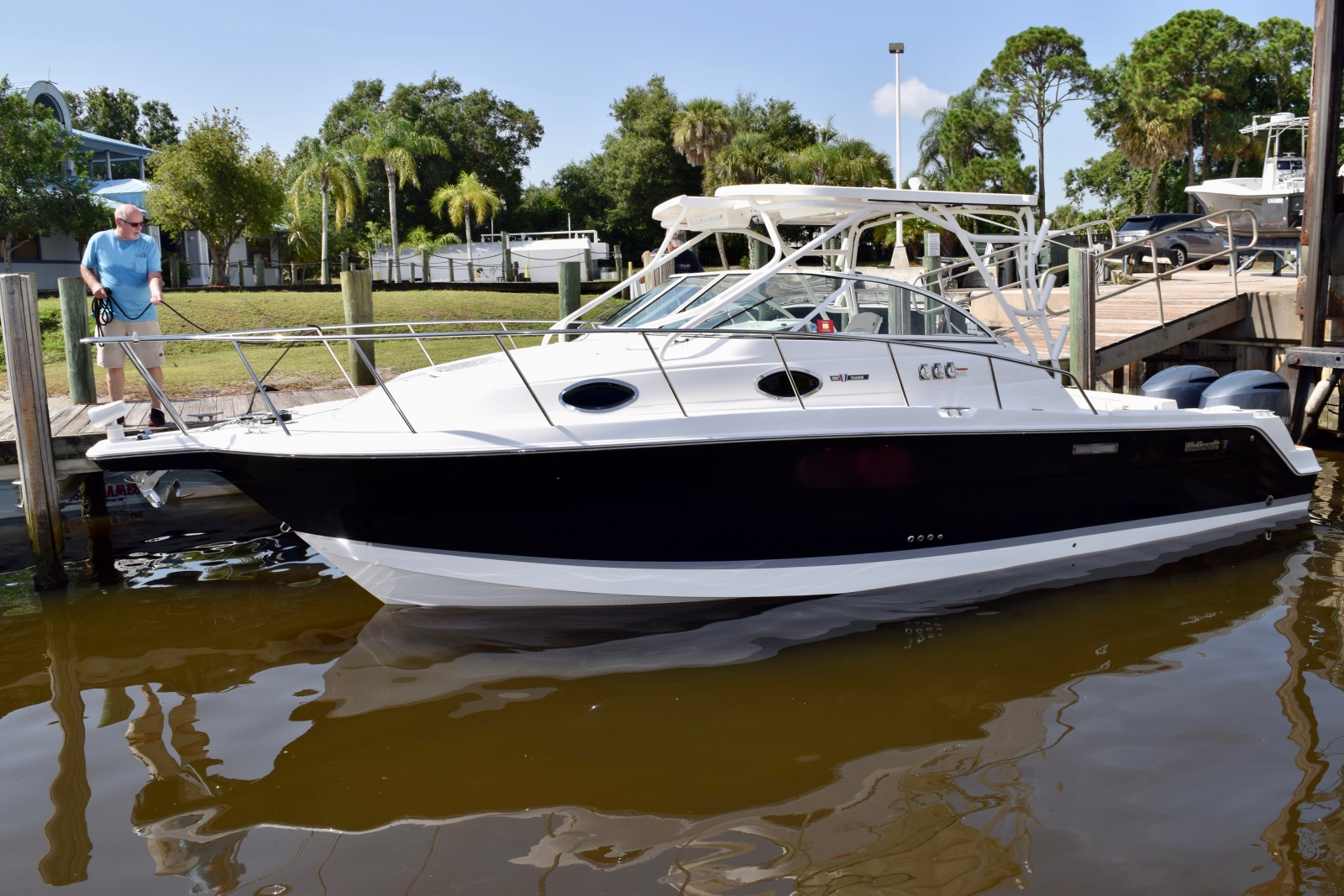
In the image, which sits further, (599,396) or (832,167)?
(832,167)

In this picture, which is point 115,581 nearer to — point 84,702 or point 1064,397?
point 84,702

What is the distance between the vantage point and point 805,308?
573 centimetres

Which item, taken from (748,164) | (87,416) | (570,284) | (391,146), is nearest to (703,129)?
(748,164)

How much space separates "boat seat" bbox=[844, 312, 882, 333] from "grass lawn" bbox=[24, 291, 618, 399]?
4.30 m

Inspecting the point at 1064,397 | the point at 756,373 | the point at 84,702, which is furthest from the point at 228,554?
the point at 1064,397

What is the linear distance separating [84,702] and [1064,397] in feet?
18.6

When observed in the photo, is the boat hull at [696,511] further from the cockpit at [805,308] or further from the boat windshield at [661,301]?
the boat windshield at [661,301]

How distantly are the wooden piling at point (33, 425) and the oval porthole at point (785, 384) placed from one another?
165 inches

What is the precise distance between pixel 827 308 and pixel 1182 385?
3.42m

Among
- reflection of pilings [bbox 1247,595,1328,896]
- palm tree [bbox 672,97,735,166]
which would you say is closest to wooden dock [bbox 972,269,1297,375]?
reflection of pilings [bbox 1247,595,1328,896]

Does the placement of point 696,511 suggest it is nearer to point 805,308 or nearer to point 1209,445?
point 805,308

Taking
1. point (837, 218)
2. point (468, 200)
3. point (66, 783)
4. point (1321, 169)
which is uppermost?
point (468, 200)

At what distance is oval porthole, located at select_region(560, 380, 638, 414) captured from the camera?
17.1 feet

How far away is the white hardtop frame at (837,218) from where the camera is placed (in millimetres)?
5504
